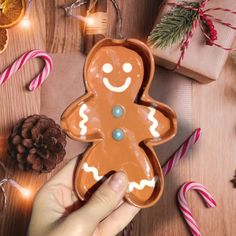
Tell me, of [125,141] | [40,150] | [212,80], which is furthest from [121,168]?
[212,80]

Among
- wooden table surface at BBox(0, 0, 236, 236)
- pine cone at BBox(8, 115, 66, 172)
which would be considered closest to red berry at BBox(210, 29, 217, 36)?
→ wooden table surface at BBox(0, 0, 236, 236)

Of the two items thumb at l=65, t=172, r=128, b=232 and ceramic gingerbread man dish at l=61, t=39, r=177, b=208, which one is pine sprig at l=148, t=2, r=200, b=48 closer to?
ceramic gingerbread man dish at l=61, t=39, r=177, b=208

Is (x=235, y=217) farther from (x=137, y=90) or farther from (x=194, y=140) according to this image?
(x=137, y=90)

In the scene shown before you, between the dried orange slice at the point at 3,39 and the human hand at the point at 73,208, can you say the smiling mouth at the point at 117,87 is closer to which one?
the human hand at the point at 73,208

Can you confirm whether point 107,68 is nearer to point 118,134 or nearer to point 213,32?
point 118,134

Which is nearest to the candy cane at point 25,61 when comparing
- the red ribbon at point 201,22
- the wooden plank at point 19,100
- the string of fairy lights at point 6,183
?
the wooden plank at point 19,100

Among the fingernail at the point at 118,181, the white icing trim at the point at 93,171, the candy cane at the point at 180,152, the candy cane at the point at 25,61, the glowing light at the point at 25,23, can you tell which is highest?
the glowing light at the point at 25,23
